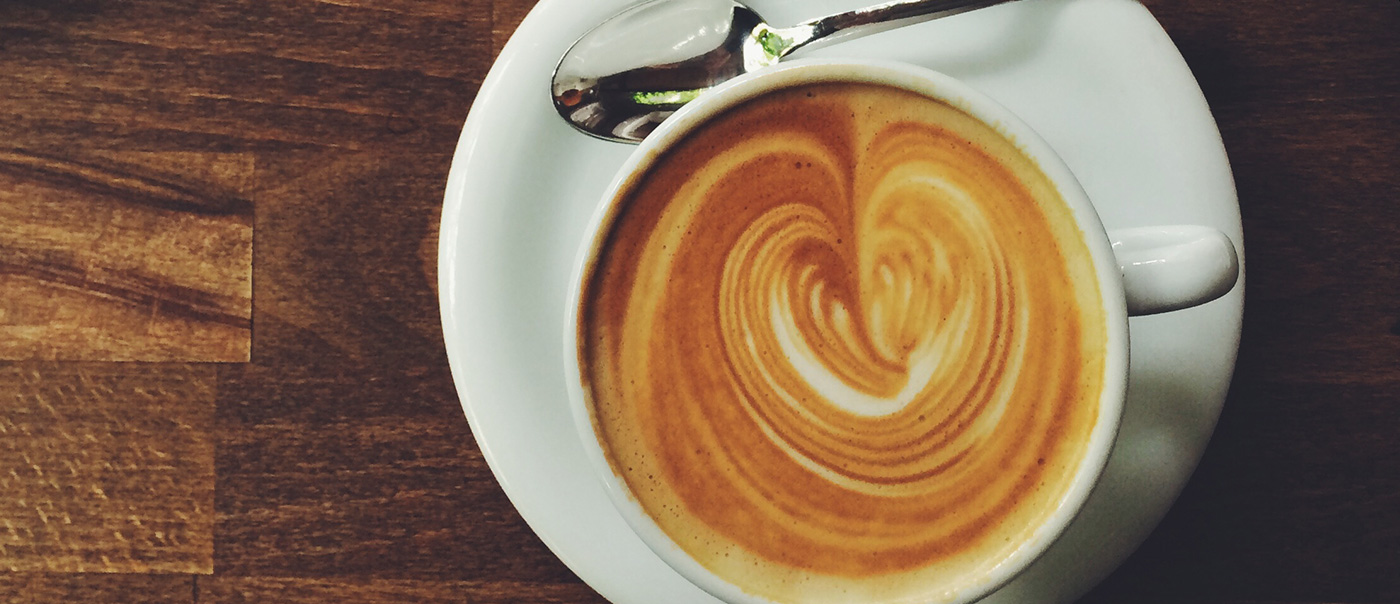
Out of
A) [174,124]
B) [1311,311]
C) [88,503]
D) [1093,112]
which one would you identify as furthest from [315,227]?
[1311,311]

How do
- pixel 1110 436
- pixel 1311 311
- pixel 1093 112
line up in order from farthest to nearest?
1. pixel 1311 311
2. pixel 1093 112
3. pixel 1110 436

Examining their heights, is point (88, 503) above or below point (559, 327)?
below

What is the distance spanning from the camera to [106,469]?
955 millimetres

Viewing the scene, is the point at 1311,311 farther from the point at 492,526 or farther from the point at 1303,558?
the point at 492,526

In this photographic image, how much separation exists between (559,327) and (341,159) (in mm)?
344

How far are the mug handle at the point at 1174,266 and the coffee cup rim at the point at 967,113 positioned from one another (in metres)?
0.03

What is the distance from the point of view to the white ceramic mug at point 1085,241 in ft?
1.99

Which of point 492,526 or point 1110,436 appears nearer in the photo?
point 1110,436

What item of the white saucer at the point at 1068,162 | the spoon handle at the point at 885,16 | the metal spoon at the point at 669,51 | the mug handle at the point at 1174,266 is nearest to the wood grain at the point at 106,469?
the white saucer at the point at 1068,162

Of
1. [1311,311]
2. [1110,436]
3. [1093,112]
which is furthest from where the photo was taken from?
[1311,311]

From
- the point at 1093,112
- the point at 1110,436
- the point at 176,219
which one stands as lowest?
the point at 176,219

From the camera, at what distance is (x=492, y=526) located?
3.08ft

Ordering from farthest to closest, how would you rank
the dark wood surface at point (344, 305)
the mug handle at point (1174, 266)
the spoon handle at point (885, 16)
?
the dark wood surface at point (344, 305)
the spoon handle at point (885, 16)
the mug handle at point (1174, 266)

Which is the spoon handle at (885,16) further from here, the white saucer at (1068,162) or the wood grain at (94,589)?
the wood grain at (94,589)
